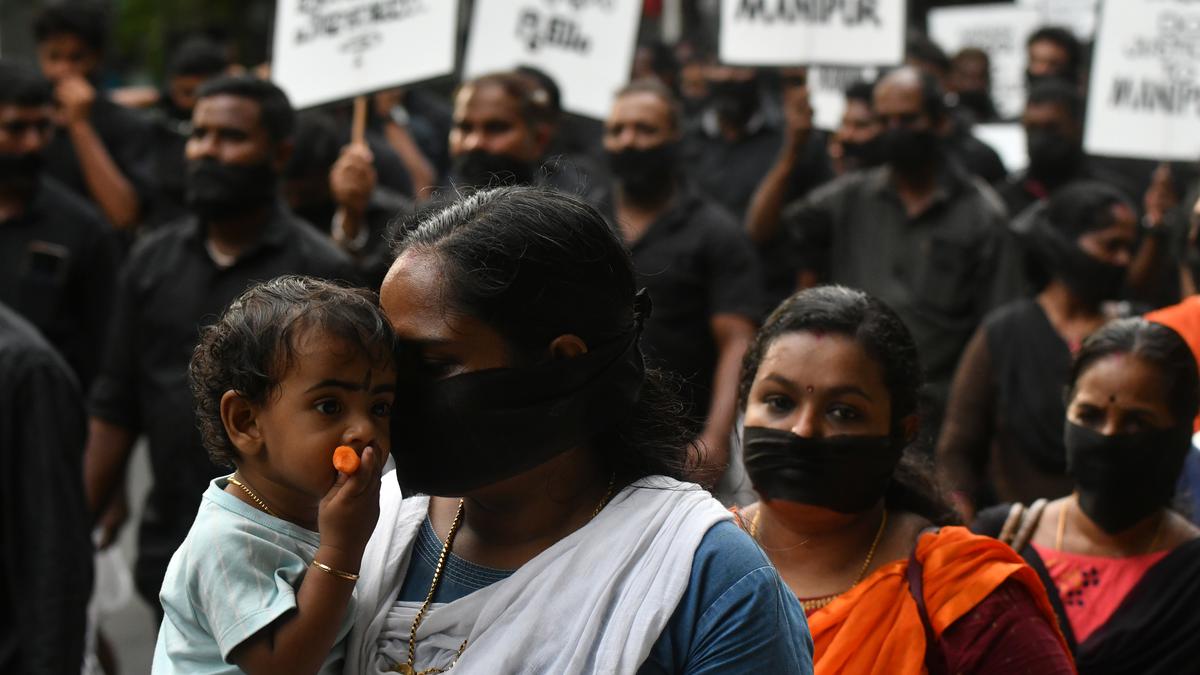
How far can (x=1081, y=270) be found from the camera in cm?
582

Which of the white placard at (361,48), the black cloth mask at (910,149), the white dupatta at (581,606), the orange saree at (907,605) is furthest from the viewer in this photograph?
the black cloth mask at (910,149)

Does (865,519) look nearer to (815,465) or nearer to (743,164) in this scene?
(815,465)

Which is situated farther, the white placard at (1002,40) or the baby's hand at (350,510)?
the white placard at (1002,40)

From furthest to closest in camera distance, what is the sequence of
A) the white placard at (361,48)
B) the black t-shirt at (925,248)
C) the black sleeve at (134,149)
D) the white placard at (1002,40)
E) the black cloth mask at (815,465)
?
the white placard at (1002,40) → the black sleeve at (134,149) → the white placard at (361,48) → the black t-shirt at (925,248) → the black cloth mask at (815,465)

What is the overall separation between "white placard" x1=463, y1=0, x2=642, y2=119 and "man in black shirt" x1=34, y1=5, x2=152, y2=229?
1.68 m

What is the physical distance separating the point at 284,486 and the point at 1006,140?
834cm

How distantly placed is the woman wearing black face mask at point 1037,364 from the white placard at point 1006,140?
155 inches

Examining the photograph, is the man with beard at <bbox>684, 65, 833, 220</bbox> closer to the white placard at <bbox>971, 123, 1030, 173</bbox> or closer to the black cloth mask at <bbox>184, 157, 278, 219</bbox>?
the white placard at <bbox>971, 123, 1030, 173</bbox>

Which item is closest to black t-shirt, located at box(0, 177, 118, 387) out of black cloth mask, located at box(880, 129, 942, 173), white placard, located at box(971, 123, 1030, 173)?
black cloth mask, located at box(880, 129, 942, 173)

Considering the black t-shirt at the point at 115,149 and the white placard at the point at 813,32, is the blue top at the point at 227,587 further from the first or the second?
the black t-shirt at the point at 115,149

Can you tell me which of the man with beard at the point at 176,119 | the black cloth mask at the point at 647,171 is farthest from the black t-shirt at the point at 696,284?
the man with beard at the point at 176,119

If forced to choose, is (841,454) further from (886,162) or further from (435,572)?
(886,162)

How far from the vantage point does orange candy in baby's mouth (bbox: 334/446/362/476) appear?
2.35 metres

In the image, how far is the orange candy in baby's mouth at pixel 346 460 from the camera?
7.72 feet
